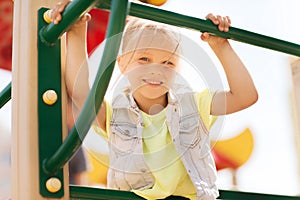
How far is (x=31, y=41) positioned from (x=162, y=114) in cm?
22

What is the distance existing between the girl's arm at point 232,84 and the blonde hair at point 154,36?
0.08m

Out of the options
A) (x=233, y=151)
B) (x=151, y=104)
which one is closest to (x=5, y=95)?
(x=151, y=104)

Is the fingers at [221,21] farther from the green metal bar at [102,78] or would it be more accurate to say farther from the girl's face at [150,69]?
the green metal bar at [102,78]

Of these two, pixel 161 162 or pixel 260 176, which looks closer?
pixel 161 162

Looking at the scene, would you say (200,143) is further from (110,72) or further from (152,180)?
(110,72)

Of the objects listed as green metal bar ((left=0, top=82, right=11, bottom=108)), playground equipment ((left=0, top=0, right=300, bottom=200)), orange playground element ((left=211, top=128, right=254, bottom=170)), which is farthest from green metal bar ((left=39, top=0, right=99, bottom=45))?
orange playground element ((left=211, top=128, right=254, bottom=170))

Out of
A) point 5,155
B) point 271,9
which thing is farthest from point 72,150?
point 271,9

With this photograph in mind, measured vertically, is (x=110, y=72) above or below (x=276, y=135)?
below

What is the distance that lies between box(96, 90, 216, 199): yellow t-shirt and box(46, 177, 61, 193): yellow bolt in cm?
12

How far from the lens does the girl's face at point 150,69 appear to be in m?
0.69

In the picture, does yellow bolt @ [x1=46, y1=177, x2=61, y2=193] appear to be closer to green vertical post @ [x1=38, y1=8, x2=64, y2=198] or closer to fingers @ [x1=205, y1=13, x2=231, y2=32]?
green vertical post @ [x1=38, y1=8, x2=64, y2=198]

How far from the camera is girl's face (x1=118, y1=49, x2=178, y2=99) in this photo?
27.4 inches

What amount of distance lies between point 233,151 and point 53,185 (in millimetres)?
1366

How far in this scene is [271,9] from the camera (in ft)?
7.29
